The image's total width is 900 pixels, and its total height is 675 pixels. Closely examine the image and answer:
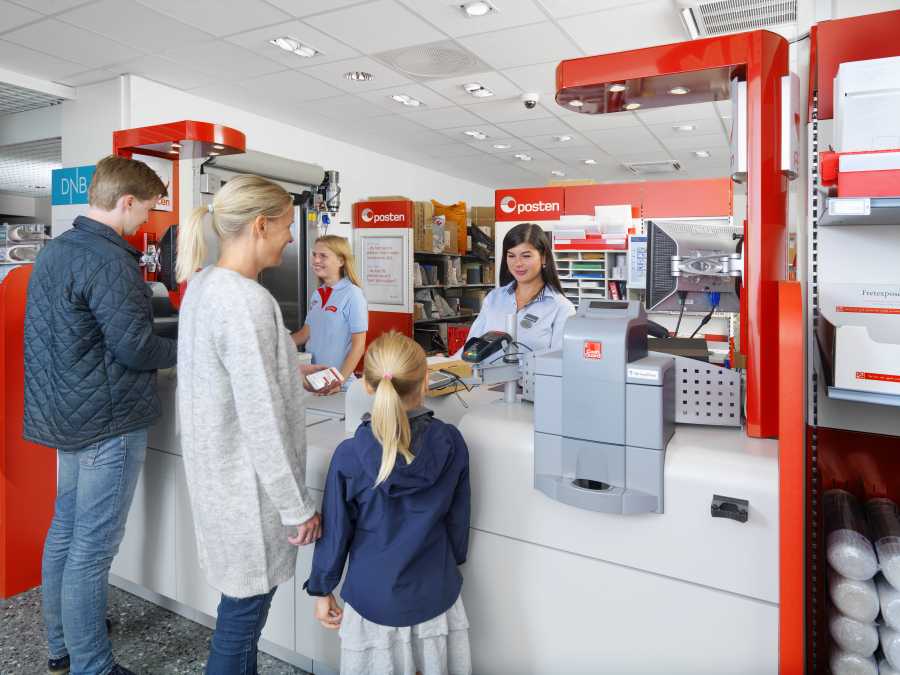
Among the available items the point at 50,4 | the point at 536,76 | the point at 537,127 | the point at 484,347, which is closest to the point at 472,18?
the point at 536,76

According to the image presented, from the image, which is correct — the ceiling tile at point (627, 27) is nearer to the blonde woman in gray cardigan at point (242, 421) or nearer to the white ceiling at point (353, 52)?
the white ceiling at point (353, 52)

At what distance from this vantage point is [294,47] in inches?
192

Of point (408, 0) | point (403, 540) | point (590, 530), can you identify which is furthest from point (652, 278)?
point (408, 0)

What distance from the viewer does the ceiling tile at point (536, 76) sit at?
535 centimetres

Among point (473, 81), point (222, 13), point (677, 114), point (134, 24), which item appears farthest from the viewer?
point (677, 114)

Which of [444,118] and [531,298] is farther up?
[444,118]

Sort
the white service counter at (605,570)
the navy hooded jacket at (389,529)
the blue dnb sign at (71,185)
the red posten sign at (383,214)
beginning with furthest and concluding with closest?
the red posten sign at (383,214) < the blue dnb sign at (71,185) < the navy hooded jacket at (389,529) < the white service counter at (605,570)

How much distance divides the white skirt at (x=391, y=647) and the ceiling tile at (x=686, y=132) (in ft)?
22.4

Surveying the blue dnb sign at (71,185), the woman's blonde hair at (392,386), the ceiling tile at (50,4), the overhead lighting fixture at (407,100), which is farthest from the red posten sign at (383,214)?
the woman's blonde hair at (392,386)

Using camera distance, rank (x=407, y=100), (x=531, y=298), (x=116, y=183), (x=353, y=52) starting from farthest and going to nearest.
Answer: (x=407, y=100)
(x=353, y=52)
(x=531, y=298)
(x=116, y=183)

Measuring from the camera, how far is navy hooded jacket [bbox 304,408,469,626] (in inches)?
63.2

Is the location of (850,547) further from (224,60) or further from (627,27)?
(224,60)

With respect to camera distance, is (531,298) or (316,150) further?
(316,150)

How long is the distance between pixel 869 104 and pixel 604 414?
36.4 inches
